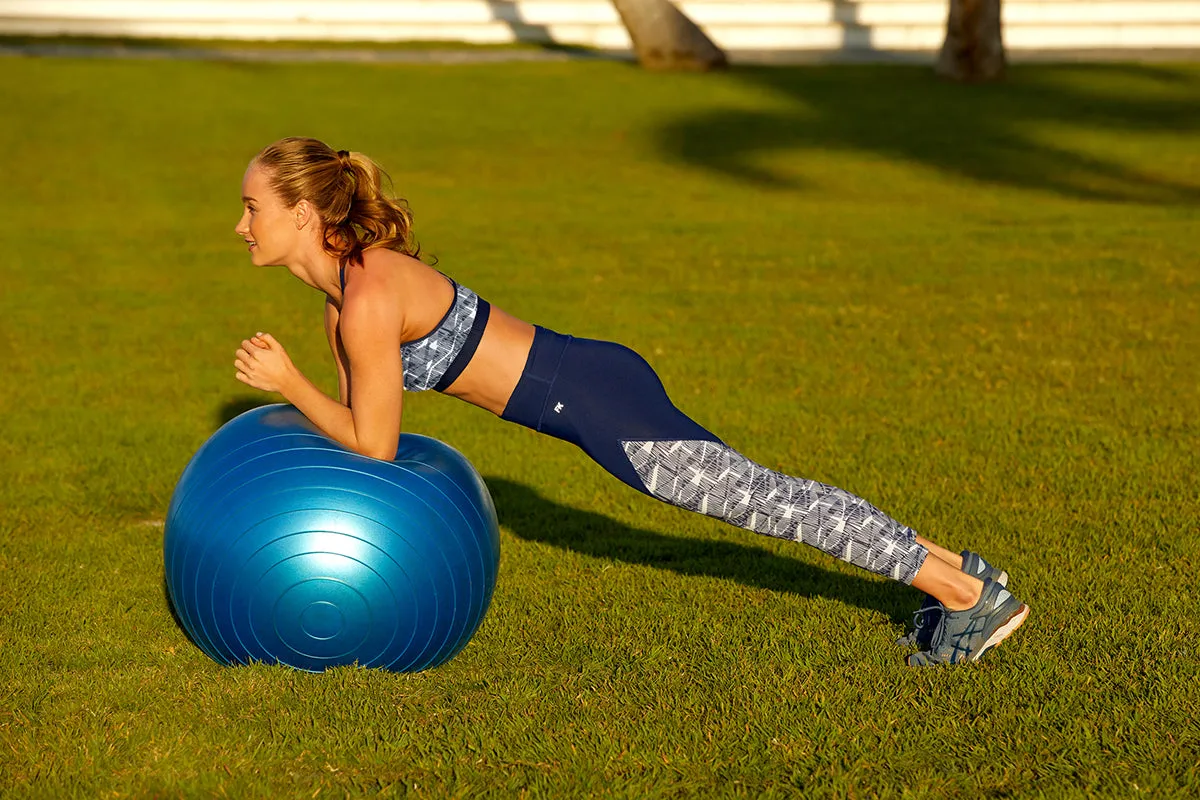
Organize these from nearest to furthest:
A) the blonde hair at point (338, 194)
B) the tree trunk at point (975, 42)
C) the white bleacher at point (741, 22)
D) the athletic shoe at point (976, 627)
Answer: the blonde hair at point (338, 194)
the athletic shoe at point (976, 627)
the tree trunk at point (975, 42)
the white bleacher at point (741, 22)

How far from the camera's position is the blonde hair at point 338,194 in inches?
176

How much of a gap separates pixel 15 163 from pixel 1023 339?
13.7 metres

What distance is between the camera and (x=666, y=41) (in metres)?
26.2

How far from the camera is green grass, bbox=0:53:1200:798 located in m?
4.13

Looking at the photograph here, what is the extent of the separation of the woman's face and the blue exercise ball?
0.58 metres

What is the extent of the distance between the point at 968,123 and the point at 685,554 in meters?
17.5

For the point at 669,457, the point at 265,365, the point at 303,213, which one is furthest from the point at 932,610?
the point at 303,213

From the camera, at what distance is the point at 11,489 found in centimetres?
730

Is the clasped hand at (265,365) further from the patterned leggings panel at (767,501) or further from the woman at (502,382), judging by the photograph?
the patterned leggings panel at (767,501)

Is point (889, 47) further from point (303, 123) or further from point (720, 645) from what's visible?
point (720, 645)

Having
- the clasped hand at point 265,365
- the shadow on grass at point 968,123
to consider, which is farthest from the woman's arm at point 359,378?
the shadow on grass at point 968,123

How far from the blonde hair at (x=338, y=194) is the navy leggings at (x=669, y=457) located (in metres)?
0.61

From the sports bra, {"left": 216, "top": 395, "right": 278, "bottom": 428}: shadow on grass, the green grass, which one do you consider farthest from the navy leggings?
{"left": 216, "top": 395, "right": 278, "bottom": 428}: shadow on grass

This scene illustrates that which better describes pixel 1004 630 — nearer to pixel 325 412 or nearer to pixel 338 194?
pixel 325 412
